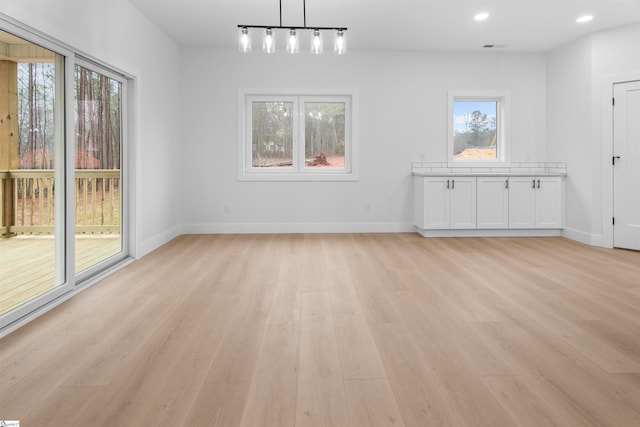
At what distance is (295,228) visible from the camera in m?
6.19

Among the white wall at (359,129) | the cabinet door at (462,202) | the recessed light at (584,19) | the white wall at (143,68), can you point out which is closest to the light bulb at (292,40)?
the white wall at (143,68)

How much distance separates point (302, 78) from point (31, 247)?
Answer: 4.22 meters

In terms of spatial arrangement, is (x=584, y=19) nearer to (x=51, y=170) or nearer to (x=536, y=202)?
(x=536, y=202)

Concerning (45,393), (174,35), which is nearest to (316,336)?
(45,393)

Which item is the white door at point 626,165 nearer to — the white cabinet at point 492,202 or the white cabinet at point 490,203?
the white cabinet at point 490,203

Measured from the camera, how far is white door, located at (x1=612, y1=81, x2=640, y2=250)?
16.1 feet

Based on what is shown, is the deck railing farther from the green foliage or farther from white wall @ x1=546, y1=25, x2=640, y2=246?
white wall @ x1=546, y1=25, x2=640, y2=246

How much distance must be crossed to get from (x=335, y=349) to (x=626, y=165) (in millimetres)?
4666

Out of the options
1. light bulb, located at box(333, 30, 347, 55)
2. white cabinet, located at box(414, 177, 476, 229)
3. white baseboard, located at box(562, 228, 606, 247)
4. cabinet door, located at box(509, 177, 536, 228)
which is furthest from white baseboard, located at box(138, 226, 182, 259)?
Result: white baseboard, located at box(562, 228, 606, 247)

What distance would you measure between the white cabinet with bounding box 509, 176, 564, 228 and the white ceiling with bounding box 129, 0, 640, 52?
1864 millimetres

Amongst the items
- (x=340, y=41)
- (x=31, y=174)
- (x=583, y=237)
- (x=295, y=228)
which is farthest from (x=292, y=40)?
(x=583, y=237)

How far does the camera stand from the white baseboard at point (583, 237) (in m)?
5.20

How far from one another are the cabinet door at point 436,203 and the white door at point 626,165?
1935mm

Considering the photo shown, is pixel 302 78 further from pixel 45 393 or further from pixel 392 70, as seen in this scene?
pixel 45 393
